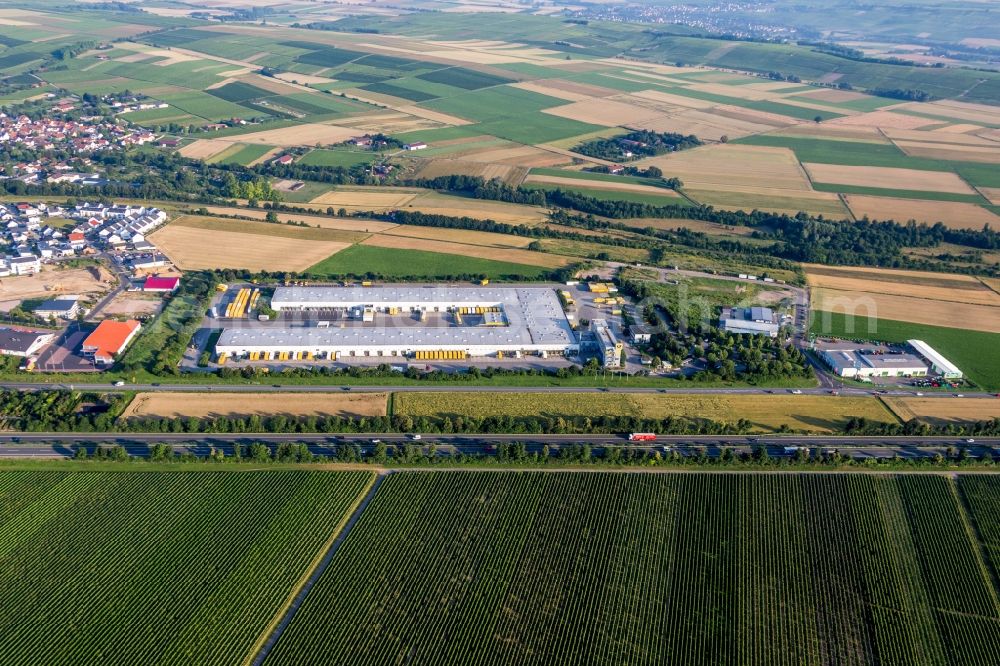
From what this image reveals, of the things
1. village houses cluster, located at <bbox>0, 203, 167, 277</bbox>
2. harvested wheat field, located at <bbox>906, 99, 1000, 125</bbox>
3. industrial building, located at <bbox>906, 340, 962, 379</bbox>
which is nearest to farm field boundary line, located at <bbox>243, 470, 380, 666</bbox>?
industrial building, located at <bbox>906, 340, 962, 379</bbox>

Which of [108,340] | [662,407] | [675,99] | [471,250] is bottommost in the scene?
[108,340]

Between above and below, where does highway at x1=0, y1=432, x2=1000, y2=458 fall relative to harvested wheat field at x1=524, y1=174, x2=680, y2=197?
below

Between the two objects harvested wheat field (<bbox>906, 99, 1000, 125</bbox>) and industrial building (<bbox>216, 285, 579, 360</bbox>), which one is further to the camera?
harvested wheat field (<bbox>906, 99, 1000, 125</bbox>)

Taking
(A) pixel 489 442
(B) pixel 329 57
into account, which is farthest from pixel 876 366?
(B) pixel 329 57

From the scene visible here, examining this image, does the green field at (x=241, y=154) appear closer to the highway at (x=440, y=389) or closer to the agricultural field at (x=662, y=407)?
the highway at (x=440, y=389)

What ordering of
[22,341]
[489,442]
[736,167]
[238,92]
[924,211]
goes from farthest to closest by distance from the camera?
[238,92]
[736,167]
[924,211]
[22,341]
[489,442]

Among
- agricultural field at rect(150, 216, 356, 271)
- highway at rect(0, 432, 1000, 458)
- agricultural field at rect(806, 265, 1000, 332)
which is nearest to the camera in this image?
highway at rect(0, 432, 1000, 458)

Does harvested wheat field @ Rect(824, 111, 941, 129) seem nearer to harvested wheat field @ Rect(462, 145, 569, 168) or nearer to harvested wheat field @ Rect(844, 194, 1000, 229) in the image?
harvested wheat field @ Rect(844, 194, 1000, 229)

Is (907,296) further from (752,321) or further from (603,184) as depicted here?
(603,184)

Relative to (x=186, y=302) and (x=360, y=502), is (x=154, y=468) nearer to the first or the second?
(x=360, y=502)
